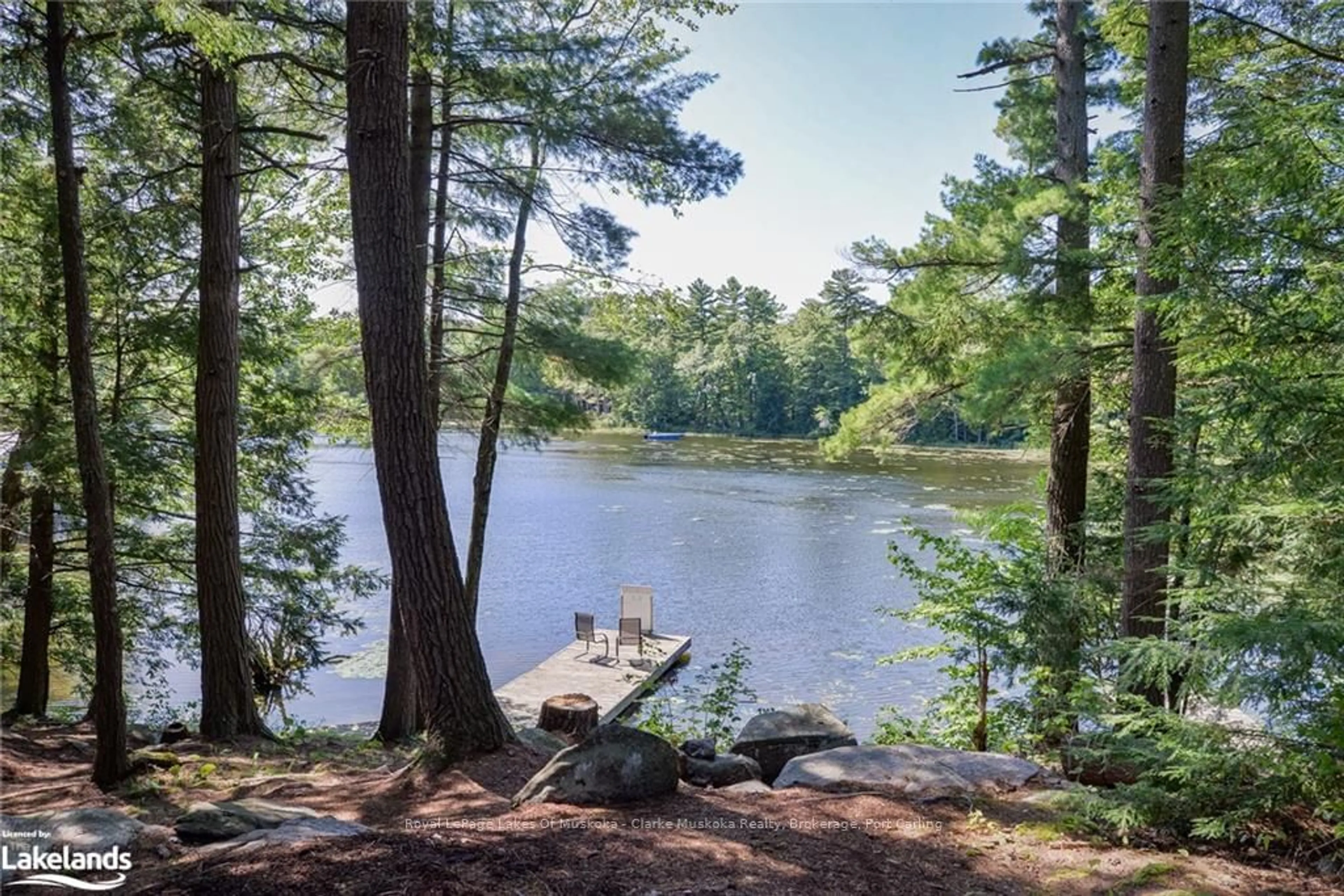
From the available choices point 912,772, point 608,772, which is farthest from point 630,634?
point 608,772

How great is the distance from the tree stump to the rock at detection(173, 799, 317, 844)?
2269 mm

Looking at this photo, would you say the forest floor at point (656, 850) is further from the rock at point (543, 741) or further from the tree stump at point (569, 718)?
the tree stump at point (569, 718)

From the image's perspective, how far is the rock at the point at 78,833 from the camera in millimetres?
2441

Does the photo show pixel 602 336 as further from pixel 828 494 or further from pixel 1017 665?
pixel 828 494

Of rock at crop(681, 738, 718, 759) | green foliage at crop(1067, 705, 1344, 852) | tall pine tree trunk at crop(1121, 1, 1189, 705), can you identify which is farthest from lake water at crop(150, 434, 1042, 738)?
green foliage at crop(1067, 705, 1344, 852)

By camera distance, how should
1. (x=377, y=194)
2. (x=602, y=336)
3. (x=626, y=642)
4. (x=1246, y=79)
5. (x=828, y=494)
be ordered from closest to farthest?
(x=377, y=194), (x=1246, y=79), (x=602, y=336), (x=626, y=642), (x=828, y=494)

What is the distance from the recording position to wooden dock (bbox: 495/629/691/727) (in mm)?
9320

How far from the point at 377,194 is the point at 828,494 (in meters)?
23.7

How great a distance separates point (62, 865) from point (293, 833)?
0.64 metres

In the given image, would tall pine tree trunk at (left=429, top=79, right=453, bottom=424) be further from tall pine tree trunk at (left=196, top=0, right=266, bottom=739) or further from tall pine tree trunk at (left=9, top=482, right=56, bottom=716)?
tall pine tree trunk at (left=9, top=482, right=56, bottom=716)

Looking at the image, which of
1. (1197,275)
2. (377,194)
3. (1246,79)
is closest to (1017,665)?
(1197,275)

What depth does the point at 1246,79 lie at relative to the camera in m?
4.08

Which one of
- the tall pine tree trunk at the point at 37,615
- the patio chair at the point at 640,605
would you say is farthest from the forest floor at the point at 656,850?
the patio chair at the point at 640,605

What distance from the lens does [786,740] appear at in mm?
4605
